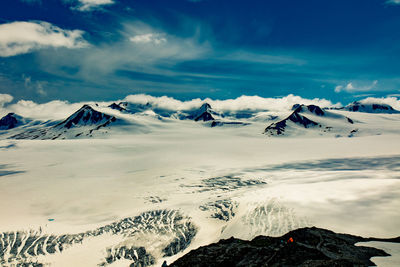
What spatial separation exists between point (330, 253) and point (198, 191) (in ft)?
200

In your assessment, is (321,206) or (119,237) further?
(119,237)

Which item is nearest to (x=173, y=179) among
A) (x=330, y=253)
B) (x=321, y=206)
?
(x=321, y=206)

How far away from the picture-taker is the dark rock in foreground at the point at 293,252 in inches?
883

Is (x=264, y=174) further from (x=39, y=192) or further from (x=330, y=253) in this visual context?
(x=39, y=192)

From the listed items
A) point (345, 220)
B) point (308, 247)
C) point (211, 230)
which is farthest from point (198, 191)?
point (308, 247)

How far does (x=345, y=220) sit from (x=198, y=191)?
53148 mm

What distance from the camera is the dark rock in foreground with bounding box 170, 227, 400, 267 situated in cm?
2243

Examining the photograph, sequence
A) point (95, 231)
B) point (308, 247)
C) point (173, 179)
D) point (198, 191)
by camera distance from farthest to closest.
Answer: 1. point (173, 179)
2. point (198, 191)
3. point (95, 231)
4. point (308, 247)

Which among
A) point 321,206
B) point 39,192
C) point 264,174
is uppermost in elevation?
point 321,206

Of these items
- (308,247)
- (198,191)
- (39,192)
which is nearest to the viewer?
(308,247)

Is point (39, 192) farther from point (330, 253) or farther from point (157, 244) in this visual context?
point (330, 253)

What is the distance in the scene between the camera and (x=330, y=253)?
78.0ft

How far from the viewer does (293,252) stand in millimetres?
24672

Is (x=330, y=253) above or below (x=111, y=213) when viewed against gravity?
above
